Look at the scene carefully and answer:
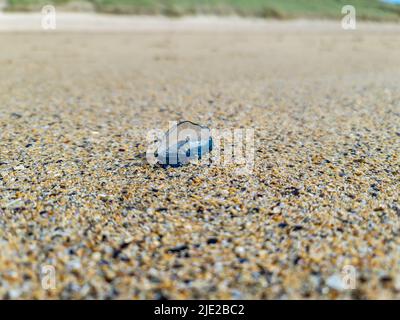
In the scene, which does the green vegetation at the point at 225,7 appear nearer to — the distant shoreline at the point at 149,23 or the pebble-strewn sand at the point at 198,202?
the distant shoreline at the point at 149,23

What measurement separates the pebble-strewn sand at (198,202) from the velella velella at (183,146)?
100mm

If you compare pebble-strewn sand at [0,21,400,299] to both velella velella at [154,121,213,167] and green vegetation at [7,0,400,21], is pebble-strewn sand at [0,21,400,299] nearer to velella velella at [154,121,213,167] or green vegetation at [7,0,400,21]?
velella velella at [154,121,213,167]

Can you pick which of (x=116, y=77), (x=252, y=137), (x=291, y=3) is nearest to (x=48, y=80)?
(x=116, y=77)

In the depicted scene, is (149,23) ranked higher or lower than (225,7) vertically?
lower

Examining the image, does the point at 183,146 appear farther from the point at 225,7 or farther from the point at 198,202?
the point at 225,7

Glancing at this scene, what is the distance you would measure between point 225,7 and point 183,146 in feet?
78.7

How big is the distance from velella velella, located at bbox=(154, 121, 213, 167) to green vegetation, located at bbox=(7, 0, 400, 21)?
19178 mm

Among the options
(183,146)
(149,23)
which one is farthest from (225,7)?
(183,146)

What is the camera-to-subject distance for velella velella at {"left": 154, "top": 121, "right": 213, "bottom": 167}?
2.30 metres

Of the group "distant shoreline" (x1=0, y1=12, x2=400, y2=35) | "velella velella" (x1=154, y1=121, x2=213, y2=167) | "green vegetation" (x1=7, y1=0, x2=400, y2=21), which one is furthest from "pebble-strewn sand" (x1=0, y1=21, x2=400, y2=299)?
"green vegetation" (x1=7, y1=0, x2=400, y2=21)

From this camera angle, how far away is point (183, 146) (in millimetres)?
2348

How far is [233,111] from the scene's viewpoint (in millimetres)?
3574
